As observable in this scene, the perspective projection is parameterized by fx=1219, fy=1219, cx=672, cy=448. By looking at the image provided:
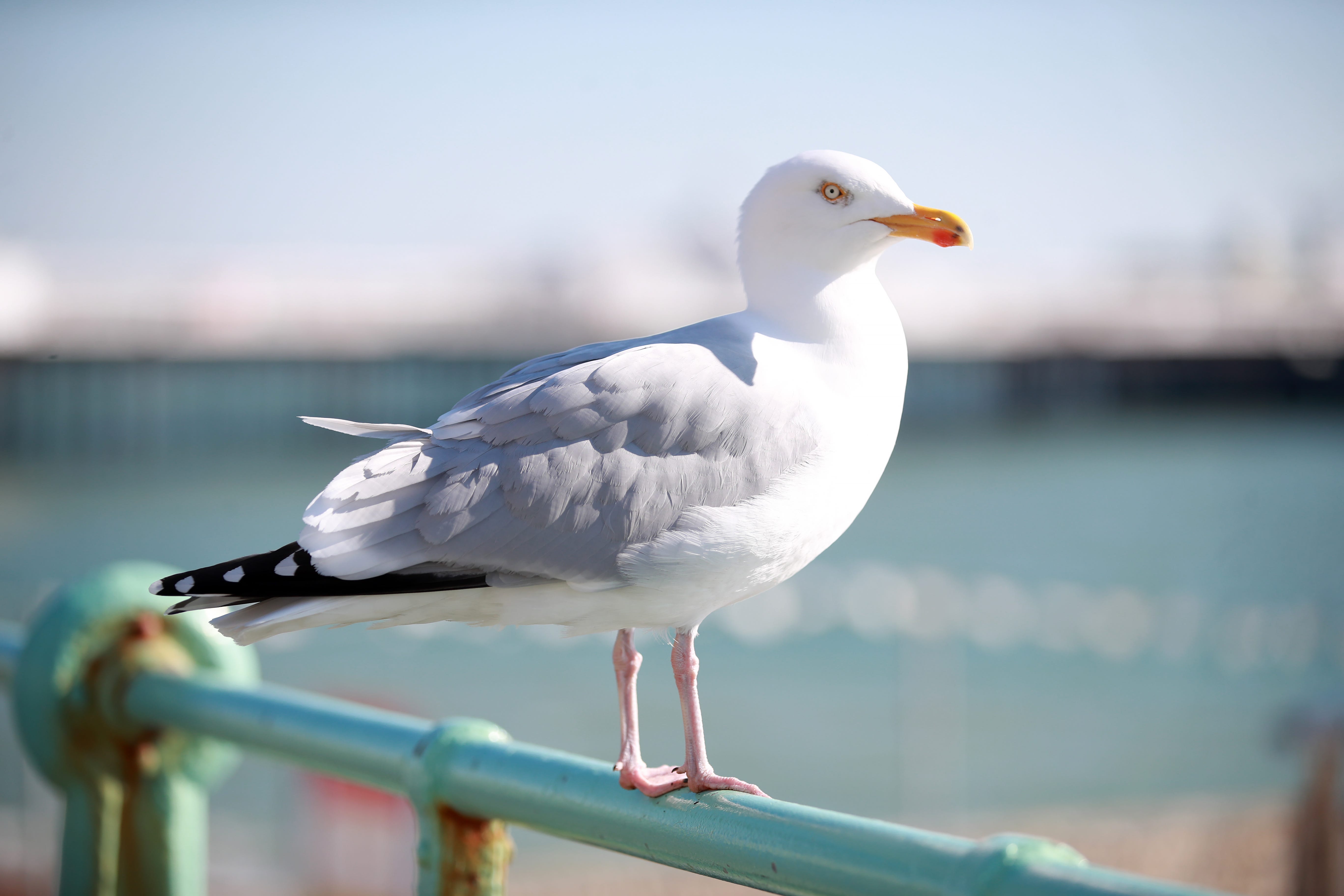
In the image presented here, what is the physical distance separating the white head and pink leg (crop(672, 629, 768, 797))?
1.68ft

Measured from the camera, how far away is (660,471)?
4.93 feet

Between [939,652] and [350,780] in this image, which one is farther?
[939,652]

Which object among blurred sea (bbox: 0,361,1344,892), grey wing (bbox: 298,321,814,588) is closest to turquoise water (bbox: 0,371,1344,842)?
blurred sea (bbox: 0,361,1344,892)

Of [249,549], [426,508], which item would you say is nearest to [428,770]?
[426,508]

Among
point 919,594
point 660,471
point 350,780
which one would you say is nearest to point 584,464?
point 660,471

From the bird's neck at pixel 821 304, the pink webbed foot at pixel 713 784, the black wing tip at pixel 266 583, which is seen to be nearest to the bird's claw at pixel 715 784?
the pink webbed foot at pixel 713 784

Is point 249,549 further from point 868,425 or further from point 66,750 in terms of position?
point 868,425

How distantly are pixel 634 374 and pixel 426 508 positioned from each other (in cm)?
30

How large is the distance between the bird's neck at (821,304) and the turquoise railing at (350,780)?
23.2 inches

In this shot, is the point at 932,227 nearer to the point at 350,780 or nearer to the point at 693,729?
the point at 693,729

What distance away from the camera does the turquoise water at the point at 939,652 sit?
10984 millimetres

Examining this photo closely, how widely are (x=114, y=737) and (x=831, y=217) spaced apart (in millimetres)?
1654

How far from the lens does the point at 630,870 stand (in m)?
6.95

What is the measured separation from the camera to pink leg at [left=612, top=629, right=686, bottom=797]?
4.88 ft
